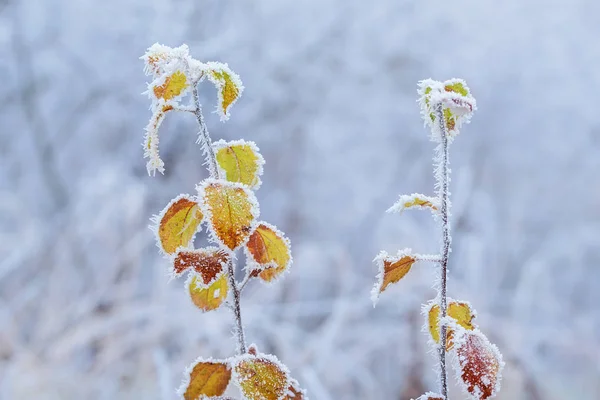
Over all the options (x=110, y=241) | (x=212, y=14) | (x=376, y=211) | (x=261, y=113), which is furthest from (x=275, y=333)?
(x=212, y=14)

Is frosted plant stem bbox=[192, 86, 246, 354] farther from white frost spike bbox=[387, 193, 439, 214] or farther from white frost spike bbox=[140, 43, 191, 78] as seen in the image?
white frost spike bbox=[387, 193, 439, 214]

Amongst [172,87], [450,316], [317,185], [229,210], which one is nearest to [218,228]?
[229,210]

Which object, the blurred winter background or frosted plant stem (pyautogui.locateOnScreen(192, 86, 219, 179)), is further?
the blurred winter background

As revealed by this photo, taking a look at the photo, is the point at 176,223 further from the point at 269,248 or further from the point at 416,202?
the point at 416,202

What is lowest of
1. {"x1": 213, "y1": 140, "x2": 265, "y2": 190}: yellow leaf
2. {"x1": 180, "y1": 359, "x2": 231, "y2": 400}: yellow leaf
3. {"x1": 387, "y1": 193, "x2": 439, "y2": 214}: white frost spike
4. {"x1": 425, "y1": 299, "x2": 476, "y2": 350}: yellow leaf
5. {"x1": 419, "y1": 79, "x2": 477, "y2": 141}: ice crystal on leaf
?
{"x1": 180, "y1": 359, "x2": 231, "y2": 400}: yellow leaf

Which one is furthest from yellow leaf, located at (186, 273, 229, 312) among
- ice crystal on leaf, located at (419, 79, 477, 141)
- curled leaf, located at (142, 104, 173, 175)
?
ice crystal on leaf, located at (419, 79, 477, 141)

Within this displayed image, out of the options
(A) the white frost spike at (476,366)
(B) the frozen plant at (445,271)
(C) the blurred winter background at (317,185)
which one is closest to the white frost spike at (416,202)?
(B) the frozen plant at (445,271)
